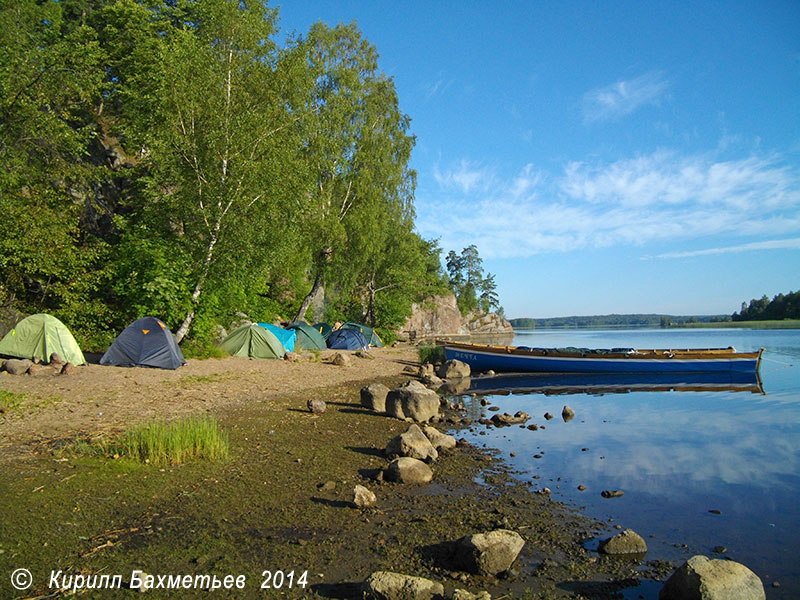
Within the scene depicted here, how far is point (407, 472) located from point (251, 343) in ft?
49.9

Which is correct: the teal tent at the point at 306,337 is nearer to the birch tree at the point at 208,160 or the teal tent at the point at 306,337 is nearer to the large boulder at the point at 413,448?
the birch tree at the point at 208,160

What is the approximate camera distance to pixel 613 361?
27.2 m

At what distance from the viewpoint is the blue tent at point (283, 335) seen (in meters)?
22.8

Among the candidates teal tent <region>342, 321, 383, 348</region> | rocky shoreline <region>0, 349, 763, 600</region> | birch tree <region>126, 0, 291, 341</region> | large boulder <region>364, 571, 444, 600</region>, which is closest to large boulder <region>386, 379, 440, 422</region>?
rocky shoreline <region>0, 349, 763, 600</region>

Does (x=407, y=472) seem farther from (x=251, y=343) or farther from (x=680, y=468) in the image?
(x=251, y=343)

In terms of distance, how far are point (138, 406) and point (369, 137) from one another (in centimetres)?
2639

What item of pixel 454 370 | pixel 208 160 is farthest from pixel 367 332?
pixel 208 160

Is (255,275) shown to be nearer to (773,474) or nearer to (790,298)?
(773,474)

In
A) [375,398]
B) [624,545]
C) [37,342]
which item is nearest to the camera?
[624,545]

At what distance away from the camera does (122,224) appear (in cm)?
1977

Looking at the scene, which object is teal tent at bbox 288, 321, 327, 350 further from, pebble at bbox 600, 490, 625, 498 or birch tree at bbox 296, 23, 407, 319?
pebble at bbox 600, 490, 625, 498

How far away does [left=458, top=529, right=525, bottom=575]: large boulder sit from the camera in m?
4.91

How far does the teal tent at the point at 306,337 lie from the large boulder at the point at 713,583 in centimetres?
2254

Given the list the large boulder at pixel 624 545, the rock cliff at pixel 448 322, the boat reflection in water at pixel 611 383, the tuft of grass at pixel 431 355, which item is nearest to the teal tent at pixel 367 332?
the tuft of grass at pixel 431 355
